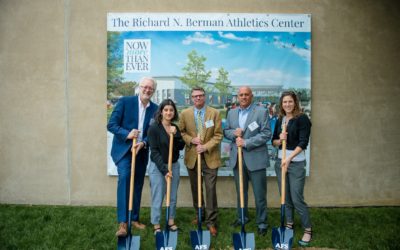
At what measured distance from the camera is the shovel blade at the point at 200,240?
4.07 m

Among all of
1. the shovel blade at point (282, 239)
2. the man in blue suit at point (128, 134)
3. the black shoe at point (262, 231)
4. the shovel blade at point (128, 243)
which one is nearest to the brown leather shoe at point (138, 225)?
the man in blue suit at point (128, 134)

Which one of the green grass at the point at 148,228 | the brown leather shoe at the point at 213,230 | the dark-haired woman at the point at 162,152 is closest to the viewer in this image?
the green grass at the point at 148,228

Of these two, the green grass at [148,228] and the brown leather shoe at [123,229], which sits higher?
the brown leather shoe at [123,229]

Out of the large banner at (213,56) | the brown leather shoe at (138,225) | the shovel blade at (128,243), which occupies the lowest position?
the brown leather shoe at (138,225)

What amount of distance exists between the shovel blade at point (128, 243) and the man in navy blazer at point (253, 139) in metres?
1.34

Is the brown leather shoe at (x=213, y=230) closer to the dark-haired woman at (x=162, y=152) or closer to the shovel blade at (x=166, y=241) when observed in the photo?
the dark-haired woman at (x=162, y=152)

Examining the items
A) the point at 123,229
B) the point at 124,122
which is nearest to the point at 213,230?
the point at 123,229

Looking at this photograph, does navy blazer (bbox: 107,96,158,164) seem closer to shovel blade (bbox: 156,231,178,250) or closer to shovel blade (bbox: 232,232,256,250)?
shovel blade (bbox: 156,231,178,250)

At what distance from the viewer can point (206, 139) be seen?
15.5 ft

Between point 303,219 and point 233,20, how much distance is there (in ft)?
9.81

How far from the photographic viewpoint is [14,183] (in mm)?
5879

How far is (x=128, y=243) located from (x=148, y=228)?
790mm

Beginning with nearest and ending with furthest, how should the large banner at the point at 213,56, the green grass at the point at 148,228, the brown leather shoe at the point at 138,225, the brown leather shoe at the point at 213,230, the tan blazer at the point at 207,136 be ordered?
1. the green grass at the point at 148,228
2. the brown leather shoe at the point at 213,230
3. the tan blazer at the point at 207,136
4. the brown leather shoe at the point at 138,225
5. the large banner at the point at 213,56

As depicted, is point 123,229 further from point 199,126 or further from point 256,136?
point 256,136
